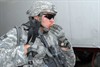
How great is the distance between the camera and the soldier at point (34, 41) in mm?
3076

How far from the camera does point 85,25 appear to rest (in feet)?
16.0

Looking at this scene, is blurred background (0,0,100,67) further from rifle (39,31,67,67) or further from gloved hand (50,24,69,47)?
rifle (39,31,67,67)

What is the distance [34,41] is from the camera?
321cm

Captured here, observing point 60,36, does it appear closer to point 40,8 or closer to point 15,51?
point 40,8

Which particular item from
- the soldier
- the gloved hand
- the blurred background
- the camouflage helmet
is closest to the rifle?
the soldier

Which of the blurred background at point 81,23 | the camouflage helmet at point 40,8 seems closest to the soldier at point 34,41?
the camouflage helmet at point 40,8

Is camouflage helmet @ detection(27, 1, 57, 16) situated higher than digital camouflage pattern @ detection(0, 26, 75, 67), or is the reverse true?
camouflage helmet @ detection(27, 1, 57, 16)

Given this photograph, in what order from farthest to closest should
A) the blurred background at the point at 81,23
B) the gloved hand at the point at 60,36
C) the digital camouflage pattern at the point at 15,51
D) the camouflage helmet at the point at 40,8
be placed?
the blurred background at the point at 81,23
the gloved hand at the point at 60,36
the camouflage helmet at the point at 40,8
the digital camouflage pattern at the point at 15,51

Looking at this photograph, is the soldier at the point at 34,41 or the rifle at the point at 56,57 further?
the rifle at the point at 56,57

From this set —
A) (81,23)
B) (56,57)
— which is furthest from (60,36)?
(81,23)

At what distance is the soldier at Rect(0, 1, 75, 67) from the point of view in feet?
10.1

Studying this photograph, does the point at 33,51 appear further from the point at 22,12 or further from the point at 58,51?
the point at 22,12

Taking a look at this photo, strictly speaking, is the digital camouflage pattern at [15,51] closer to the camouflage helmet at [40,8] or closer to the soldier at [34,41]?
the soldier at [34,41]

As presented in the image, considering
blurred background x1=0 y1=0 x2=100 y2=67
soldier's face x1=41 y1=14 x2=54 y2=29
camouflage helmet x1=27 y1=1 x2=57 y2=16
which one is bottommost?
blurred background x1=0 y1=0 x2=100 y2=67
